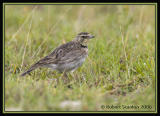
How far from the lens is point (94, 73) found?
7289 millimetres

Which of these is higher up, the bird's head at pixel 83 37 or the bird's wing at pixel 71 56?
the bird's head at pixel 83 37

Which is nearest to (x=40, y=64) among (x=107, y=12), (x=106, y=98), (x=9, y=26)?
(x=106, y=98)

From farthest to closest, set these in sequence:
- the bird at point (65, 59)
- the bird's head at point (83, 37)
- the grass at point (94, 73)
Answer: the bird's head at point (83, 37)
the bird at point (65, 59)
the grass at point (94, 73)

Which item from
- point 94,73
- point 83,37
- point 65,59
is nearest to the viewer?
point 94,73

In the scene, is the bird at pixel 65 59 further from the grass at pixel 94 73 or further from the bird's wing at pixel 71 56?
the grass at pixel 94 73

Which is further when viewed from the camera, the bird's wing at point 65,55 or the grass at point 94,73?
the bird's wing at point 65,55

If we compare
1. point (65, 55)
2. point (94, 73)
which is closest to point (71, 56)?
point (65, 55)

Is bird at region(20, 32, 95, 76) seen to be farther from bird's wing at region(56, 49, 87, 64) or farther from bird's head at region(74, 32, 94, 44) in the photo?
bird's head at region(74, 32, 94, 44)

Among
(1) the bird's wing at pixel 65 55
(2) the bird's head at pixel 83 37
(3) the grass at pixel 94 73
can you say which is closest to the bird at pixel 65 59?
(1) the bird's wing at pixel 65 55

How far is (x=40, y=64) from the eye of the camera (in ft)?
23.3

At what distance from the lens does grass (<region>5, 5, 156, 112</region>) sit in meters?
5.45

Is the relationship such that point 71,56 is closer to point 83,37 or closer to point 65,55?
point 65,55

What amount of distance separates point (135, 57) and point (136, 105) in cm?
245

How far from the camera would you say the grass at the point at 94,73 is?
17.9 feet
